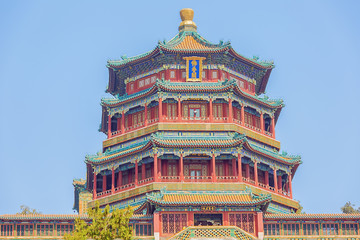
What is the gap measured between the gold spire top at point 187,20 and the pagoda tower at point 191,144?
0.11 m

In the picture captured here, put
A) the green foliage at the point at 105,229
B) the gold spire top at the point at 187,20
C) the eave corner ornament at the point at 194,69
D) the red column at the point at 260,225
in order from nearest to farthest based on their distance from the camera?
the green foliage at the point at 105,229 < the red column at the point at 260,225 < the eave corner ornament at the point at 194,69 < the gold spire top at the point at 187,20

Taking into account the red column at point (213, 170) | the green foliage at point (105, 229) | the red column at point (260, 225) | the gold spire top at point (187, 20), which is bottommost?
the green foliage at point (105, 229)

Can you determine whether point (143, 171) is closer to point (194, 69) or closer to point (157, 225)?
point (157, 225)

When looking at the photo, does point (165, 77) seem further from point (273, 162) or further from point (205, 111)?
point (273, 162)

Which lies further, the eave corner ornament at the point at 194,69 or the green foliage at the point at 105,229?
the eave corner ornament at the point at 194,69

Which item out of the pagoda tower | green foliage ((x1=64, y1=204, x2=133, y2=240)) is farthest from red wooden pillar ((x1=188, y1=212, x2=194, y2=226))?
green foliage ((x1=64, y1=204, x2=133, y2=240))

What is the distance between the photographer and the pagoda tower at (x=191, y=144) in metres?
53.0

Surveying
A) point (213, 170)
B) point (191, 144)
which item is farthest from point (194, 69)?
point (213, 170)

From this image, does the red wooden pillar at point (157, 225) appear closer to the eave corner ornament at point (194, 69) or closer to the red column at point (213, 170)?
the red column at point (213, 170)

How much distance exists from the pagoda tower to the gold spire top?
0.35ft

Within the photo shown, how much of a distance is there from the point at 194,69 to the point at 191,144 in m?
7.07

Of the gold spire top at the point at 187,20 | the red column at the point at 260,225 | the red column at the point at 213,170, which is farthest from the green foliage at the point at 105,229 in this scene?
the gold spire top at the point at 187,20

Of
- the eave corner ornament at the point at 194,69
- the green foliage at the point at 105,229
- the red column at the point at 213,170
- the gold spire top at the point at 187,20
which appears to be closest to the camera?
the green foliage at the point at 105,229

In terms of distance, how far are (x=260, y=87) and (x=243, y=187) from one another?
1340 centimetres
